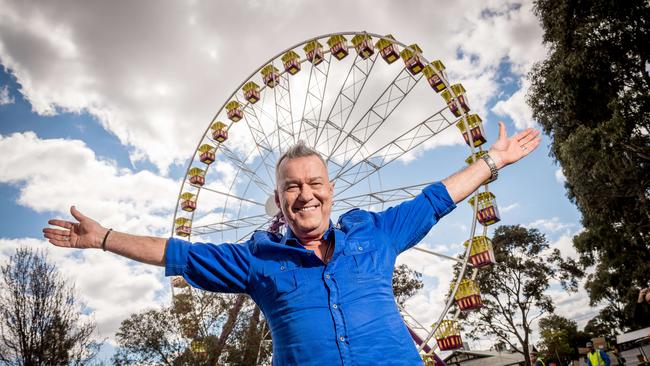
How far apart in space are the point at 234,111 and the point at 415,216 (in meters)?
17.4

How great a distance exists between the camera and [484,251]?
1141 cm

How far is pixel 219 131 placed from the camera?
18109 millimetres

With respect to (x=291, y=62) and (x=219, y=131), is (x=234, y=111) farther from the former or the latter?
(x=291, y=62)

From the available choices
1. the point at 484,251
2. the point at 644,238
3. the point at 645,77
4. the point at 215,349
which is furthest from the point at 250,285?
the point at 644,238

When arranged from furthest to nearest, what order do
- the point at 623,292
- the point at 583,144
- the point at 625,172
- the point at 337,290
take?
the point at 623,292, the point at 625,172, the point at 583,144, the point at 337,290

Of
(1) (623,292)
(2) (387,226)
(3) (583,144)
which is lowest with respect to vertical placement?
(1) (623,292)

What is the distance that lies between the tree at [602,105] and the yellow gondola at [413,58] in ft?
18.7

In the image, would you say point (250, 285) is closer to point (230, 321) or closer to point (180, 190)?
point (230, 321)

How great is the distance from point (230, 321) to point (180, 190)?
6.92 meters

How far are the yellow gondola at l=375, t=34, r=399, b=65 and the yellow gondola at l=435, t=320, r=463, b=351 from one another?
35.4 ft

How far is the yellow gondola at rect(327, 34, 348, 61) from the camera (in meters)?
16.9

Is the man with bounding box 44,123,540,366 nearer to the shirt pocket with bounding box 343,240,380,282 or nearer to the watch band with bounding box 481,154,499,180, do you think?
the shirt pocket with bounding box 343,240,380,282

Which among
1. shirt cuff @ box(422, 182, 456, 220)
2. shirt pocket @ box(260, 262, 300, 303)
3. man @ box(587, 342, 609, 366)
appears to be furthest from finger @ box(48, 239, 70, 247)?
man @ box(587, 342, 609, 366)

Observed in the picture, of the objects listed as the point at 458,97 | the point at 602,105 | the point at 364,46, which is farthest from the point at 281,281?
the point at 602,105
